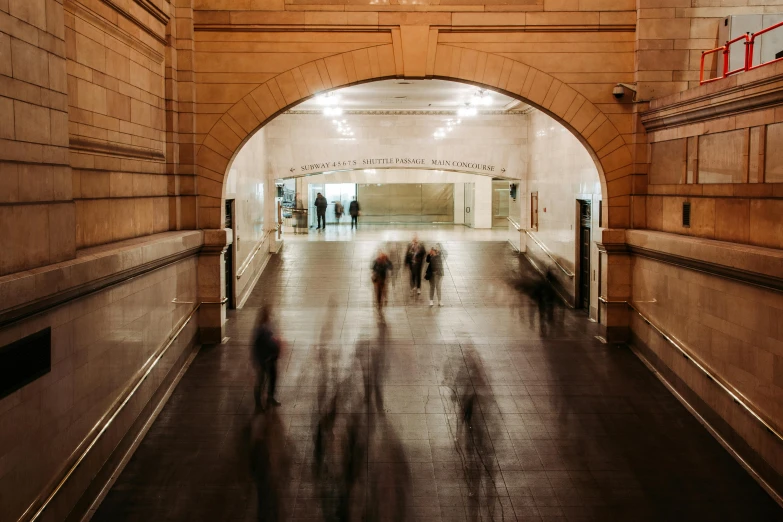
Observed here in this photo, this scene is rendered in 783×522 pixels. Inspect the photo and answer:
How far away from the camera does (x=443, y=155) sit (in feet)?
78.2

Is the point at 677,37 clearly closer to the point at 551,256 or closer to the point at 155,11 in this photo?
the point at 551,256

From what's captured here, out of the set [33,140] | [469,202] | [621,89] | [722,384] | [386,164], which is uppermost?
[621,89]

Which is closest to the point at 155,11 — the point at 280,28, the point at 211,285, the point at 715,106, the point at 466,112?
the point at 280,28

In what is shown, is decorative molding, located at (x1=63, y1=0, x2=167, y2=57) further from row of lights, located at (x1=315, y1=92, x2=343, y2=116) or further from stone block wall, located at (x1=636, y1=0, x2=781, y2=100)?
row of lights, located at (x1=315, y1=92, x2=343, y2=116)

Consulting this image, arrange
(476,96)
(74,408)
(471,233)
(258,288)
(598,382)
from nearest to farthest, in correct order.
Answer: (74,408), (598,382), (258,288), (476,96), (471,233)

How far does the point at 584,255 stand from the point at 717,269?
7333 millimetres

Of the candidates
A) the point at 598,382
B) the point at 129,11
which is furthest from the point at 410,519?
the point at 129,11

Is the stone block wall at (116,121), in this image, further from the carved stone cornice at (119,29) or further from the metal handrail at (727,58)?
the metal handrail at (727,58)

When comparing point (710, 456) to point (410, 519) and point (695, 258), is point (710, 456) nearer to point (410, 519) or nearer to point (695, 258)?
point (695, 258)

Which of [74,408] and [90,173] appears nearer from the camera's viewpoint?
[74,408]

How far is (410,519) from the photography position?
25.9 feet

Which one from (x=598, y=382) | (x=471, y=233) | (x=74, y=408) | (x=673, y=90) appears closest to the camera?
(x=74, y=408)

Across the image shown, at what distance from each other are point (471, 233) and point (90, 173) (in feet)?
70.5

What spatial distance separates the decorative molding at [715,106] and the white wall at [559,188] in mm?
2596
